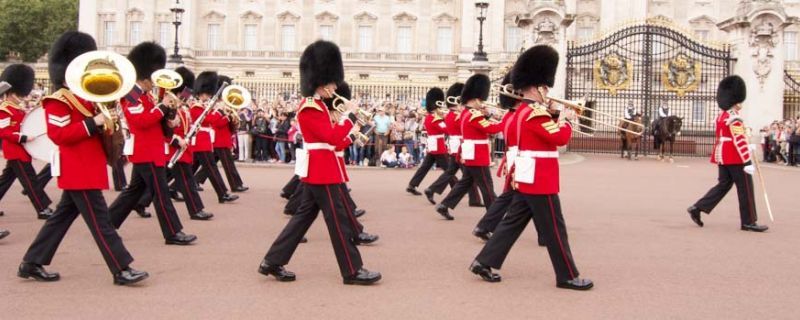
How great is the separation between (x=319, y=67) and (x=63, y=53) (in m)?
1.85

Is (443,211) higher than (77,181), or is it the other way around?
(77,181)

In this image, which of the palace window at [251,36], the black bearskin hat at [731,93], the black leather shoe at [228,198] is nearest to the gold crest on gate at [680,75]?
the black bearskin hat at [731,93]

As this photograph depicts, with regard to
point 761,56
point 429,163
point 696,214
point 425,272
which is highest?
point 761,56

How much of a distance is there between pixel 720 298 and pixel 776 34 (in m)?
16.5

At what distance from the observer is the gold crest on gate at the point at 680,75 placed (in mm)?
22641

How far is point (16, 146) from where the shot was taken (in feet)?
30.2

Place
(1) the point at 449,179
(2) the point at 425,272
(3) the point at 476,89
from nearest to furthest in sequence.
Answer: (2) the point at 425,272
(3) the point at 476,89
(1) the point at 449,179

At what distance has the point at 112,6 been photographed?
4853 cm

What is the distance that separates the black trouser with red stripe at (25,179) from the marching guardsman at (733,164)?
7247 mm

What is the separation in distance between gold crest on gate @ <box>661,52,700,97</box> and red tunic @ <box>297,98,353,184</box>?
1827 centimetres

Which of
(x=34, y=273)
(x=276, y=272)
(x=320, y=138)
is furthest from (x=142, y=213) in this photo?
(x=320, y=138)

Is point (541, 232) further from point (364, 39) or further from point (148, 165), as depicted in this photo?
point (364, 39)

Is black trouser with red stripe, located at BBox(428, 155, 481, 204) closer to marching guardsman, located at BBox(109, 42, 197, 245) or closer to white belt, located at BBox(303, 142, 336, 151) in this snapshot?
marching guardsman, located at BBox(109, 42, 197, 245)

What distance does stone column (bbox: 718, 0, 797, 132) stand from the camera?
20094 mm
